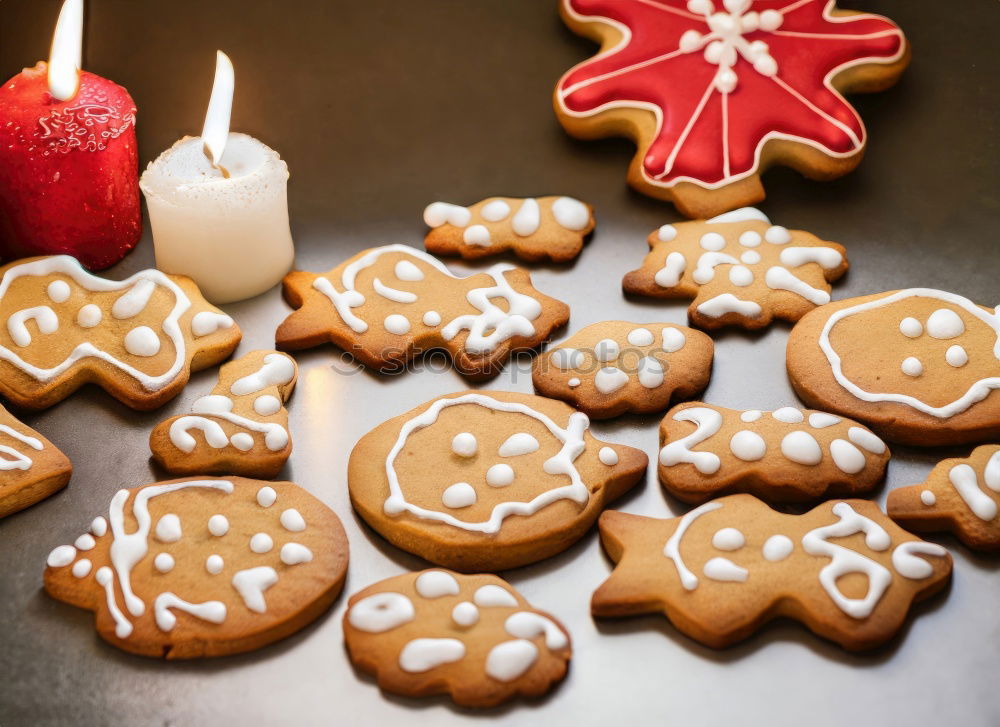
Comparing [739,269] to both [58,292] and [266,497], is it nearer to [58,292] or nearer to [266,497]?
[266,497]

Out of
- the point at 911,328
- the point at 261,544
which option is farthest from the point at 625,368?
the point at 261,544

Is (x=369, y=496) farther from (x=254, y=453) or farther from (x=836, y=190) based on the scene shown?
(x=836, y=190)

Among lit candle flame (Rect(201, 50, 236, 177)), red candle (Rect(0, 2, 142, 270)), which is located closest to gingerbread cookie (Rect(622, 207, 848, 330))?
lit candle flame (Rect(201, 50, 236, 177))

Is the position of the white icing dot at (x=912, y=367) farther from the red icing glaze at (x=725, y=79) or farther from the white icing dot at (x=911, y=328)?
the red icing glaze at (x=725, y=79)

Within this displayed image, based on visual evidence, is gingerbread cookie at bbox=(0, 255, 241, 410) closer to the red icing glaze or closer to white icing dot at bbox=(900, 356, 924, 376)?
the red icing glaze

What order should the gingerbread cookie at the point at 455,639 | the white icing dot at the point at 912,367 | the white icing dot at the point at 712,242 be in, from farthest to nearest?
1. the white icing dot at the point at 712,242
2. the white icing dot at the point at 912,367
3. the gingerbread cookie at the point at 455,639

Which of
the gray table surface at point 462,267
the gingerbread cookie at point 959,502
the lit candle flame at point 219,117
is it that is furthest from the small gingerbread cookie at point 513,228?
the gingerbread cookie at point 959,502
